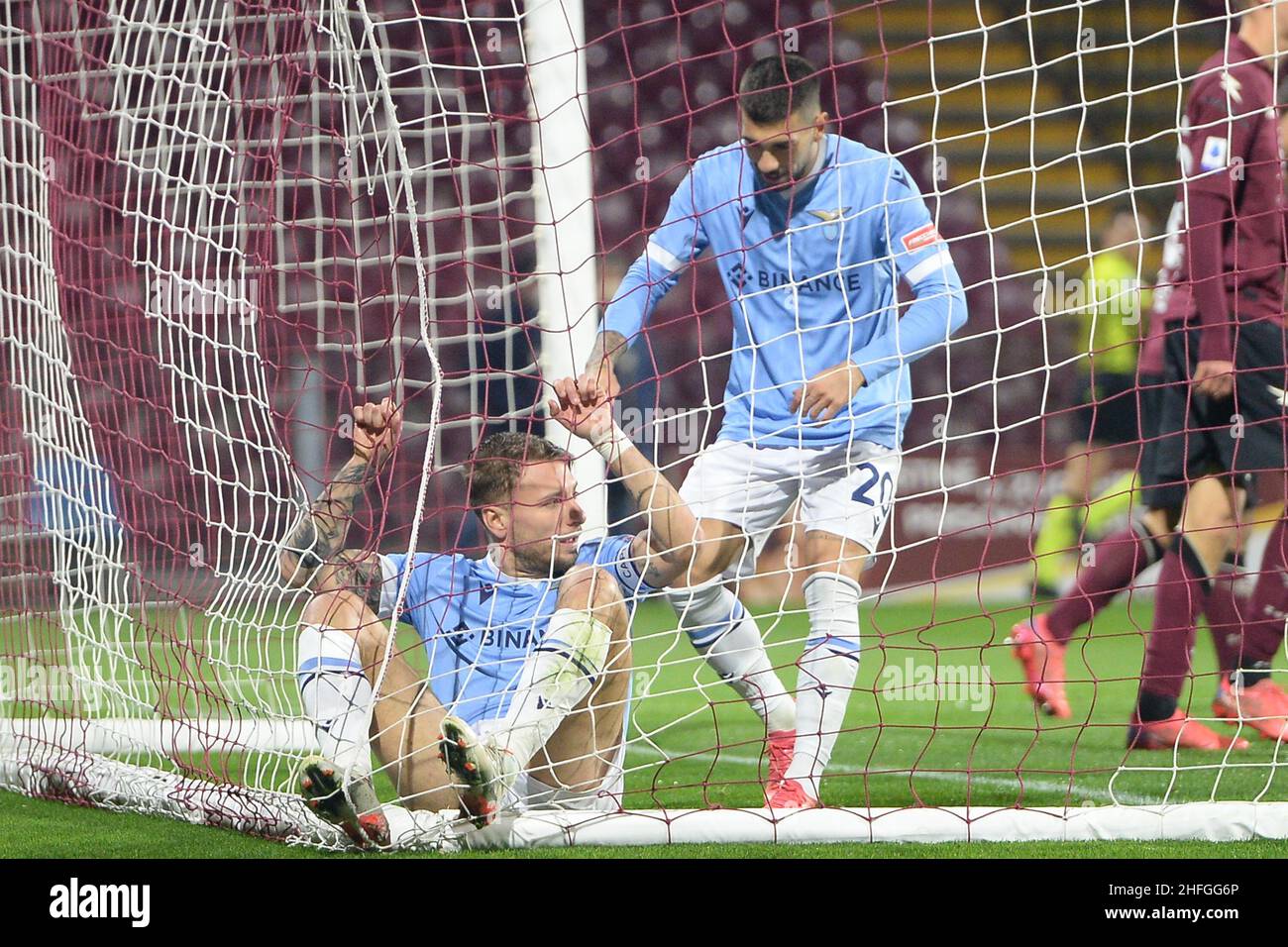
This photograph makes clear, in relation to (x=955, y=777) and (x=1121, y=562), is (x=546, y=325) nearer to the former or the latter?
(x=955, y=777)

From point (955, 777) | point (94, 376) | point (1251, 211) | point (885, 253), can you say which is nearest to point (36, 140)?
point (94, 376)

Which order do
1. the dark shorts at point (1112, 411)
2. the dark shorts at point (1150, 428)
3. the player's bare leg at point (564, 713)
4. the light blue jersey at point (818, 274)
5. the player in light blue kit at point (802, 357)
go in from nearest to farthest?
1. the player's bare leg at point (564, 713)
2. the player in light blue kit at point (802, 357)
3. the light blue jersey at point (818, 274)
4. the dark shorts at point (1150, 428)
5. the dark shorts at point (1112, 411)

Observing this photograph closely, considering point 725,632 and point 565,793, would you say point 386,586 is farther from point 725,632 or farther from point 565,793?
point 725,632

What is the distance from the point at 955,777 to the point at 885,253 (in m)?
1.39

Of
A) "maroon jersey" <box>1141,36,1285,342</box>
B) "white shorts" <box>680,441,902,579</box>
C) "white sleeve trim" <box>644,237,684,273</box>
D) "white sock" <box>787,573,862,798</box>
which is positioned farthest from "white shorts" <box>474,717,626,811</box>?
"maroon jersey" <box>1141,36,1285,342</box>

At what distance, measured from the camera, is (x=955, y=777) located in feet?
13.4

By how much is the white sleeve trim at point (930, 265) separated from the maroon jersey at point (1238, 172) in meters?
0.51

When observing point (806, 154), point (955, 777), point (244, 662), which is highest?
point (806, 154)

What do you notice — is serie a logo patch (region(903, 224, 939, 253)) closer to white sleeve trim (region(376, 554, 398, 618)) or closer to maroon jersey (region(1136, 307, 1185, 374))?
maroon jersey (region(1136, 307, 1185, 374))

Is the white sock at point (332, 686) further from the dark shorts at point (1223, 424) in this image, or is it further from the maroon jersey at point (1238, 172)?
the dark shorts at point (1223, 424)

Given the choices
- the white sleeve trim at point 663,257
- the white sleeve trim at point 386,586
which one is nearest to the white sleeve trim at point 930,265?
the white sleeve trim at point 663,257

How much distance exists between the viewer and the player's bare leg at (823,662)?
3471mm

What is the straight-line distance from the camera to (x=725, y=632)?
12.3ft

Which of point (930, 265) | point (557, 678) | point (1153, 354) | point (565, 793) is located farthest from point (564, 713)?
point (1153, 354)
